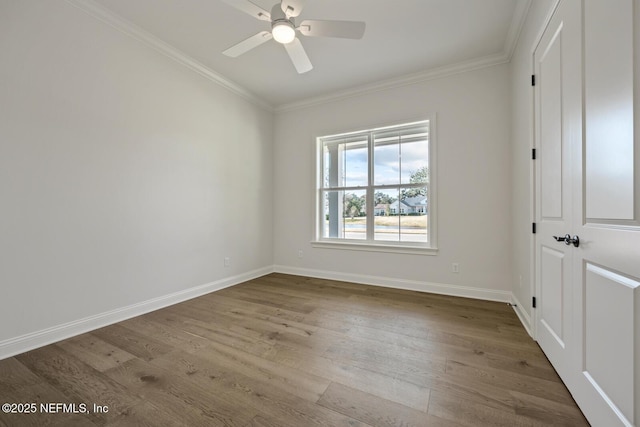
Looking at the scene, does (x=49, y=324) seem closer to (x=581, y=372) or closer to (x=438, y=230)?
(x=581, y=372)

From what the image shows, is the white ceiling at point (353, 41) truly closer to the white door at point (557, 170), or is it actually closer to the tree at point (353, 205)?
the white door at point (557, 170)

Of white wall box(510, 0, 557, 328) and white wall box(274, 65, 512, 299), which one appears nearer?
white wall box(510, 0, 557, 328)

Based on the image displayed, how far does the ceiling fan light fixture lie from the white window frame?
2.04m

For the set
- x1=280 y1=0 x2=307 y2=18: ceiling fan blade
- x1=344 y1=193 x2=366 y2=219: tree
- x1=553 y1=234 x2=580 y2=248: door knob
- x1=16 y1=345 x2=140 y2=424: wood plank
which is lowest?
x1=16 y1=345 x2=140 y2=424: wood plank

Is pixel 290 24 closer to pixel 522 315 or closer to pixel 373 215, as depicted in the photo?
pixel 373 215

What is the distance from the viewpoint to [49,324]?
2049 mm

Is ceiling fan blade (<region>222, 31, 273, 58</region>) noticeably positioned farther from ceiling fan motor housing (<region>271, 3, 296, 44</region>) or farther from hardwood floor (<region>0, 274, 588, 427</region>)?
hardwood floor (<region>0, 274, 588, 427</region>)

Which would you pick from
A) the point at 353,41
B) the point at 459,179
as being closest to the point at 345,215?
the point at 459,179

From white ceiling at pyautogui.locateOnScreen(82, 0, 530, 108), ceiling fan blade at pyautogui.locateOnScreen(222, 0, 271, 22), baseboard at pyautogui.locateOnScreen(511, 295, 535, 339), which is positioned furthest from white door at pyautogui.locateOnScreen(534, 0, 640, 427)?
ceiling fan blade at pyautogui.locateOnScreen(222, 0, 271, 22)

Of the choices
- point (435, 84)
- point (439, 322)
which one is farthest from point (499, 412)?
point (435, 84)

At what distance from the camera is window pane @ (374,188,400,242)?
3.69 metres

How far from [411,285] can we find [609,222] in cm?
249

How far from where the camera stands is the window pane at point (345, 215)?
13.0 ft

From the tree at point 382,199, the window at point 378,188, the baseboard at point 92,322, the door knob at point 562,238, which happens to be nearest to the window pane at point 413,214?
the window at point 378,188
